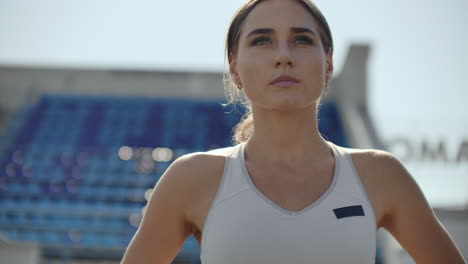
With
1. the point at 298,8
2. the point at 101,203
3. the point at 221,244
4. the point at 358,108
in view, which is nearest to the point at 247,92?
the point at 298,8

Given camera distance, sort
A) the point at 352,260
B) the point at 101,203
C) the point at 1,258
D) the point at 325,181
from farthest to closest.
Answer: the point at 101,203 < the point at 1,258 < the point at 325,181 < the point at 352,260

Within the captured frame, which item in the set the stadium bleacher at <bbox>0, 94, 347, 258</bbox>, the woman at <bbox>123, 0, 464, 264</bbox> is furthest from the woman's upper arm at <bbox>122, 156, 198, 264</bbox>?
the stadium bleacher at <bbox>0, 94, 347, 258</bbox>

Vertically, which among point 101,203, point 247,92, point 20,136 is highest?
point 247,92

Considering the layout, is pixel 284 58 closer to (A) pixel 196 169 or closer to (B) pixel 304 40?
(B) pixel 304 40

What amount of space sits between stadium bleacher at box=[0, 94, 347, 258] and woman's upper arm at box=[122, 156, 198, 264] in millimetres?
7180

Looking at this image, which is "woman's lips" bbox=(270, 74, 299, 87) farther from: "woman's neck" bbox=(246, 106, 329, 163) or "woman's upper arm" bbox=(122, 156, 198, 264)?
"woman's upper arm" bbox=(122, 156, 198, 264)

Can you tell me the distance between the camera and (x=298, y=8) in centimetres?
177

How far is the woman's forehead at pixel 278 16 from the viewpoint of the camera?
172cm

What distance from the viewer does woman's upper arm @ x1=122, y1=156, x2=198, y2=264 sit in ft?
5.46

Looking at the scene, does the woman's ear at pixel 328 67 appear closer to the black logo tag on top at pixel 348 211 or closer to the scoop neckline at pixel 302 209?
the scoop neckline at pixel 302 209

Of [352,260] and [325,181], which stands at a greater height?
[325,181]

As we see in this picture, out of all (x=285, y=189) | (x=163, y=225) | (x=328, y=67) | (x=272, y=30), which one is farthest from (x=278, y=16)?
(x=163, y=225)

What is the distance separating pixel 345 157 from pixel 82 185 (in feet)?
34.4

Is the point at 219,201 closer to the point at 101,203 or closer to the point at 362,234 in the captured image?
the point at 362,234
